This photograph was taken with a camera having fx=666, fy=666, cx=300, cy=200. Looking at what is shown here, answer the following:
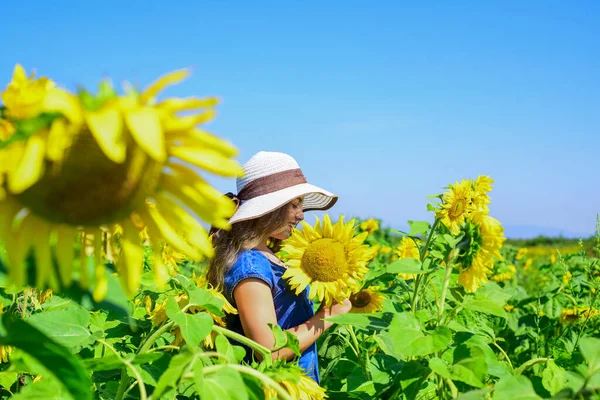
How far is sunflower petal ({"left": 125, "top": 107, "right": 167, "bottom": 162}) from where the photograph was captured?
0.68 meters

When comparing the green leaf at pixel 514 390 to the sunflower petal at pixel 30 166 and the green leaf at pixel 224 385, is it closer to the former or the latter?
the green leaf at pixel 224 385

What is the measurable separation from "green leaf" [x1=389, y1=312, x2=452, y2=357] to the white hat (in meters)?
0.96

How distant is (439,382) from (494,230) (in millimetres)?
463

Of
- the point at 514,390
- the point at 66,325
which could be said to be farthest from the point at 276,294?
the point at 514,390

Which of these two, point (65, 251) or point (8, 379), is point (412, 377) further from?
point (8, 379)

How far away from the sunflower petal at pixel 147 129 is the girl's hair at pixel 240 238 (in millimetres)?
1588

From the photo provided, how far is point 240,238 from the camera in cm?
232

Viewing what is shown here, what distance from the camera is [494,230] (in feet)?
5.48

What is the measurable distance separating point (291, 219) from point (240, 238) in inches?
8.1

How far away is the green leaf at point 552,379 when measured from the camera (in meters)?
1.38

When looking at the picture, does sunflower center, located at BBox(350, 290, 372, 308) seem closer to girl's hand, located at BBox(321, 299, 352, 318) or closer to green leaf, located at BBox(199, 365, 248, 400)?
girl's hand, located at BBox(321, 299, 352, 318)

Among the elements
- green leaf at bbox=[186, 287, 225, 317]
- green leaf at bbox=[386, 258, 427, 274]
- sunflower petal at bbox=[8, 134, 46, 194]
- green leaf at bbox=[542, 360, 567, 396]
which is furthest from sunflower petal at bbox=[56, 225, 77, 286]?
green leaf at bbox=[542, 360, 567, 396]

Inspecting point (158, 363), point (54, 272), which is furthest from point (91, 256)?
point (158, 363)

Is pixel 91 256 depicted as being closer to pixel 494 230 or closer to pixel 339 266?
pixel 494 230
